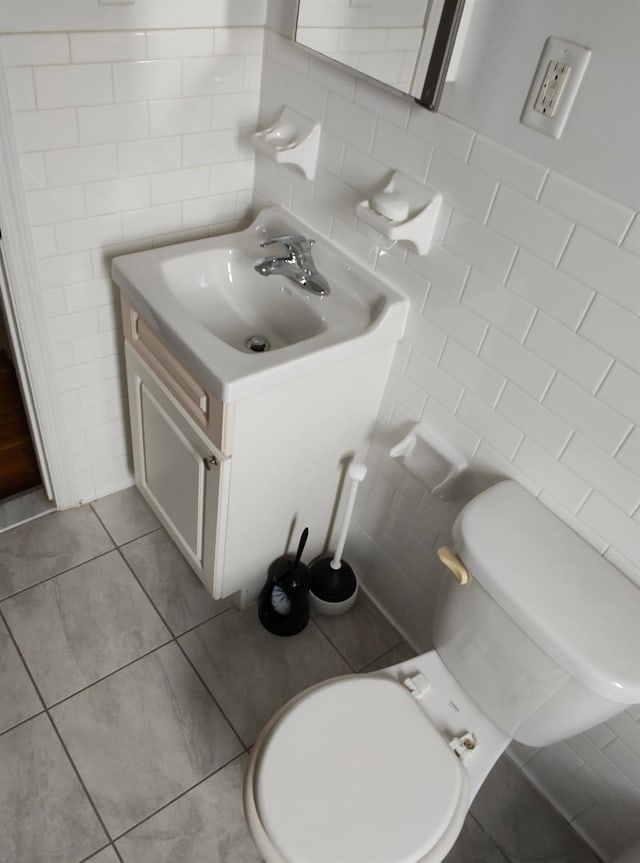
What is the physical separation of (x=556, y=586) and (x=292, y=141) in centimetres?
110

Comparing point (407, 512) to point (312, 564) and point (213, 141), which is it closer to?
point (312, 564)

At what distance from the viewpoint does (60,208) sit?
144 cm

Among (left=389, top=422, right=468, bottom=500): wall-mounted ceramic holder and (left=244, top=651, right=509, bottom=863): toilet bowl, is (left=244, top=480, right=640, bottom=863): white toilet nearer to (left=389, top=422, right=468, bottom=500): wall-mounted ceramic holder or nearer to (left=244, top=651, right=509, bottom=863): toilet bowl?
(left=244, top=651, right=509, bottom=863): toilet bowl

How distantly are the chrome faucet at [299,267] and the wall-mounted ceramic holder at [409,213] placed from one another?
0.23 m

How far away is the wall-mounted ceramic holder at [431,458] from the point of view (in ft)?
4.63

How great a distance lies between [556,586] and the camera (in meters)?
1.12

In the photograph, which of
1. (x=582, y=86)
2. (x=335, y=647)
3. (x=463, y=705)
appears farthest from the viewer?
(x=335, y=647)

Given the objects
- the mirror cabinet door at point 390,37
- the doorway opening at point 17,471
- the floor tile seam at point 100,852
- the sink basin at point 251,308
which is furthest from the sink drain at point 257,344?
the floor tile seam at point 100,852

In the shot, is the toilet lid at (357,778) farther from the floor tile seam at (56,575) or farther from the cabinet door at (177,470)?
the floor tile seam at (56,575)

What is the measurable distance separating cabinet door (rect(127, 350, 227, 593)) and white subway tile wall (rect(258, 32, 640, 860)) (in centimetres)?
45

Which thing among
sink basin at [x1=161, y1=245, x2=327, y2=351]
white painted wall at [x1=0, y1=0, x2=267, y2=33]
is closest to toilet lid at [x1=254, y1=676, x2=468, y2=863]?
sink basin at [x1=161, y1=245, x2=327, y2=351]

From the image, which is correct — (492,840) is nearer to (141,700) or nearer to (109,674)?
(141,700)

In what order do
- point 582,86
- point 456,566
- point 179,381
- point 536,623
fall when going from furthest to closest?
1. point 179,381
2. point 456,566
3. point 536,623
4. point 582,86

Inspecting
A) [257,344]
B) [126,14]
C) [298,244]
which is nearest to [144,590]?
[257,344]
